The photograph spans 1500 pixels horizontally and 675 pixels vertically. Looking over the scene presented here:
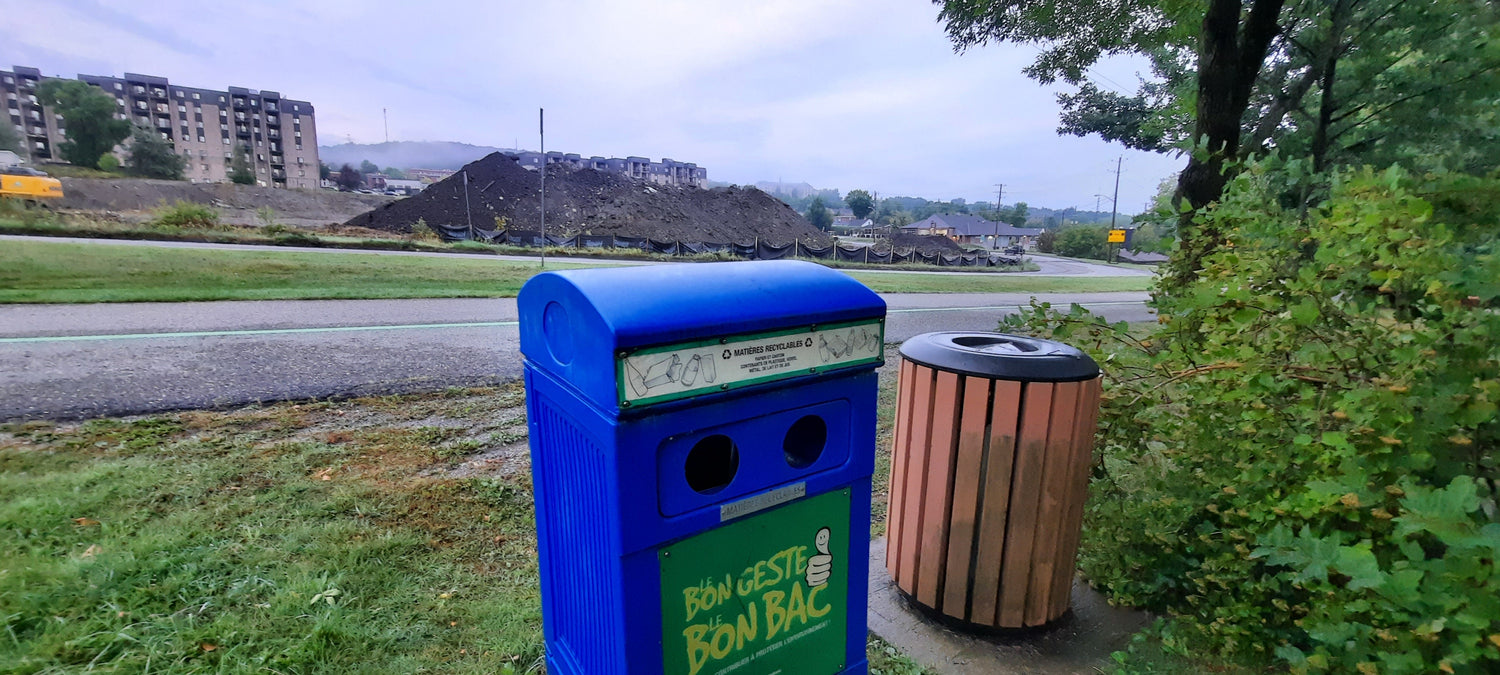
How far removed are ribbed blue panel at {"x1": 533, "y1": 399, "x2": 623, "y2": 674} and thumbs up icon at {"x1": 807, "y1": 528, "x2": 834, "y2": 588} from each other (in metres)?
0.53

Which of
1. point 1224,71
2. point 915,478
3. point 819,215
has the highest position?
point 819,215

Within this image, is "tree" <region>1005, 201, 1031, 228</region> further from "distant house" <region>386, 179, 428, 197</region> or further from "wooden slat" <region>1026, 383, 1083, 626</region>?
"wooden slat" <region>1026, 383, 1083, 626</region>

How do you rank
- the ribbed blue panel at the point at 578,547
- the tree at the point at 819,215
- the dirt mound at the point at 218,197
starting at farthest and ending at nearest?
the tree at the point at 819,215, the dirt mound at the point at 218,197, the ribbed blue panel at the point at 578,547

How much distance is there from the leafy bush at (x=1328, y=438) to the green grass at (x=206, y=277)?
31.8 ft

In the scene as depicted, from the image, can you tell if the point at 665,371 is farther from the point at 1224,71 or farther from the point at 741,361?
the point at 1224,71

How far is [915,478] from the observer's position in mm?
2434

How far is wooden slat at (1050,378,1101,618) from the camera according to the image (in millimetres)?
2242

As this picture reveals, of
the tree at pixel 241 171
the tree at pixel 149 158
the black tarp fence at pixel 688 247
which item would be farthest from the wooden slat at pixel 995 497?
the tree at pixel 149 158

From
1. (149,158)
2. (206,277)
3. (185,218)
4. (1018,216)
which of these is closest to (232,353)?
(206,277)

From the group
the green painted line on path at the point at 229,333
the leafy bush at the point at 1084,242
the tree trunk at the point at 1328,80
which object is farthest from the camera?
the leafy bush at the point at 1084,242

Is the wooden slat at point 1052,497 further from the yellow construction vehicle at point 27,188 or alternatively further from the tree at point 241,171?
the tree at point 241,171

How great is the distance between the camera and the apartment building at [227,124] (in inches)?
2995

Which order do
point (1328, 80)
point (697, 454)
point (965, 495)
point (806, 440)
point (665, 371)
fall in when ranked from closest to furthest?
1. point (665, 371)
2. point (806, 440)
3. point (697, 454)
4. point (965, 495)
5. point (1328, 80)

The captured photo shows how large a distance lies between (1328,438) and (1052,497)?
2.64ft
